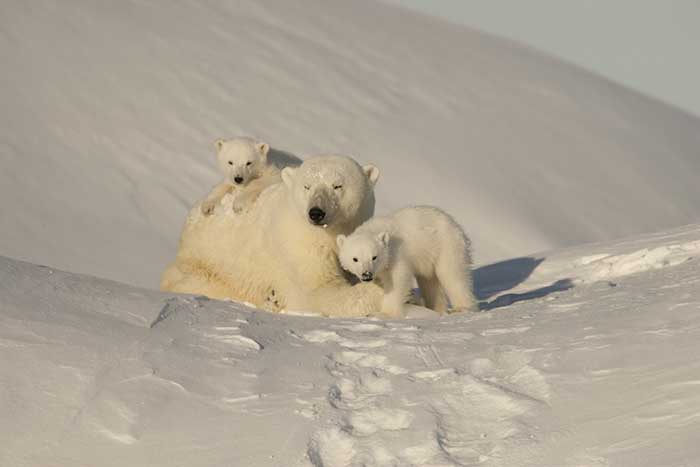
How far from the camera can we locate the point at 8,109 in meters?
24.2

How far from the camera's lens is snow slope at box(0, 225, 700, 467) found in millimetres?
5680

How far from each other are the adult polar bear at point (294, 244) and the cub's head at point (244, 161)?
0.43m

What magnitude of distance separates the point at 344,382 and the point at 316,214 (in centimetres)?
207

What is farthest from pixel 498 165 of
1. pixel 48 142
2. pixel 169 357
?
pixel 169 357

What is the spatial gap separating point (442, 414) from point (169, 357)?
160 centimetres

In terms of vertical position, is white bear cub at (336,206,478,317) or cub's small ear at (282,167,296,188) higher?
cub's small ear at (282,167,296,188)

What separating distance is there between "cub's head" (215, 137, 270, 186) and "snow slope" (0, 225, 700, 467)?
6.35ft

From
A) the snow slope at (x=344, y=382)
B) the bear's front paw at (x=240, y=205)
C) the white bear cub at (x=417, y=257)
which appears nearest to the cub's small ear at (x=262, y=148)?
the bear's front paw at (x=240, y=205)

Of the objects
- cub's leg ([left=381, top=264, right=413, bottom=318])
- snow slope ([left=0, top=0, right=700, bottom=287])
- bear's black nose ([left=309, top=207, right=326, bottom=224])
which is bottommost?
cub's leg ([left=381, top=264, right=413, bottom=318])

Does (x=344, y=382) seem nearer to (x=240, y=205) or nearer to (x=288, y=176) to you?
(x=288, y=176)

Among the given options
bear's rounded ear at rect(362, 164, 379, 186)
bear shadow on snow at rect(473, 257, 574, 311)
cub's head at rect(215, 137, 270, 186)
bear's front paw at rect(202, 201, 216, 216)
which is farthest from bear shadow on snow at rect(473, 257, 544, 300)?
bear's front paw at rect(202, 201, 216, 216)

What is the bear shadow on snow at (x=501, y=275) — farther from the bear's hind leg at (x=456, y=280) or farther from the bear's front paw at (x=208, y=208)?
the bear's front paw at (x=208, y=208)

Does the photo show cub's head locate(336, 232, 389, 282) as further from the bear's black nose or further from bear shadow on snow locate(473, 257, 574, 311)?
bear shadow on snow locate(473, 257, 574, 311)

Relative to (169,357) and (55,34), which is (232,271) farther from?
(55,34)
